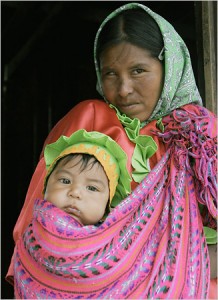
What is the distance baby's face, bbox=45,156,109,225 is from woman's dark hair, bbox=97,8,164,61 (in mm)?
533

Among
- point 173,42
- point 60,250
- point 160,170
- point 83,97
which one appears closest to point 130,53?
point 173,42

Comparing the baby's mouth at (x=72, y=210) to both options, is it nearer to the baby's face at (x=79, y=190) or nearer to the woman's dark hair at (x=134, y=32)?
the baby's face at (x=79, y=190)

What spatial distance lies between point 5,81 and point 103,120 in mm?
3322

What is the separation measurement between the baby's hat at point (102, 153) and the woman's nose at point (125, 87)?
205mm

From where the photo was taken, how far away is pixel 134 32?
1.76m

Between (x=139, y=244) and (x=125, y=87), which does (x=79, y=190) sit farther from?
(x=125, y=87)

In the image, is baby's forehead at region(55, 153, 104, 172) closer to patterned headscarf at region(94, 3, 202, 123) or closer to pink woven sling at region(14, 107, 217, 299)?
pink woven sling at region(14, 107, 217, 299)

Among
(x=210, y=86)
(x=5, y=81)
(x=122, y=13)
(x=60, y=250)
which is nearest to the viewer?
(x=60, y=250)

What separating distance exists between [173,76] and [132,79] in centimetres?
18

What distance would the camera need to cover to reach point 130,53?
5.70 feet

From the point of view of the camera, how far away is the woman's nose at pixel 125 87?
1714 mm

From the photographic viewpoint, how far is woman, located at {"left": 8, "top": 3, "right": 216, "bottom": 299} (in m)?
1.46

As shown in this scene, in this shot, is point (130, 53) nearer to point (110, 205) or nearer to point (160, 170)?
point (160, 170)

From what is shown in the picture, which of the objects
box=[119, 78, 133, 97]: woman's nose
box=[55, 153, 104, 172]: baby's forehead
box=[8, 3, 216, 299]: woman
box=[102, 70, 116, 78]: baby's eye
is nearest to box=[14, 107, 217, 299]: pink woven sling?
box=[8, 3, 216, 299]: woman
